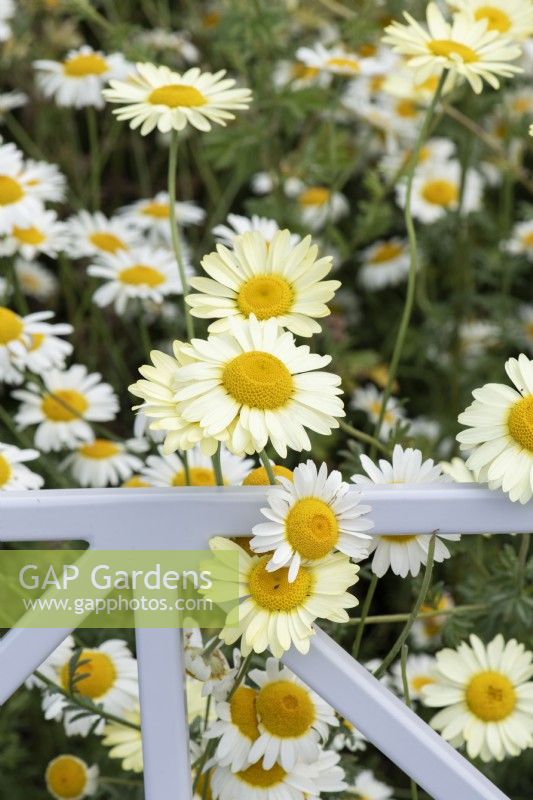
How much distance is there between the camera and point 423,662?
42.8 inches

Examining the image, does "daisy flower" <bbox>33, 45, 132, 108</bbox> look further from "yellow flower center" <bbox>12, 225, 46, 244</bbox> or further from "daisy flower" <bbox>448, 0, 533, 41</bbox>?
"daisy flower" <bbox>448, 0, 533, 41</bbox>

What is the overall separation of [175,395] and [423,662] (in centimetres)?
57

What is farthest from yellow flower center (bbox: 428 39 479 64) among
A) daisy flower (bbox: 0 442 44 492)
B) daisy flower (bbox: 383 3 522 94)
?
daisy flower (bbox: 0 442 44 492)

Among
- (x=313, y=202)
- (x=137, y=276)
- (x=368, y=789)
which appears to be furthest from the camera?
(x=313, y=202)

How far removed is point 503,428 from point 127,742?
18.1 inches

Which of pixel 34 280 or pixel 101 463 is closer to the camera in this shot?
pixel 101 463

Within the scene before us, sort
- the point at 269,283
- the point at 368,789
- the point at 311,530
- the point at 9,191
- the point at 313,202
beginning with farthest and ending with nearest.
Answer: the point at 313,202, the point at 9,191, the point at 368,789, the point at 269,283, the point at 311,530

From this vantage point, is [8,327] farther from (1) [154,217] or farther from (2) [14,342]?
(1) [154,217]

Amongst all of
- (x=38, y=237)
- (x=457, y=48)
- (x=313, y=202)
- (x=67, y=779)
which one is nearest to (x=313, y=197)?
(x=313, y=202)

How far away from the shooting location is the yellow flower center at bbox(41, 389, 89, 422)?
46.0 inches

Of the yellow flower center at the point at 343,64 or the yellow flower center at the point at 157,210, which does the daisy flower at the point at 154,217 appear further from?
the yellow flower center at the point at 343,64

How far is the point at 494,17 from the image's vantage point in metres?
1.06

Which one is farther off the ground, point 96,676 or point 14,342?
point 14,342

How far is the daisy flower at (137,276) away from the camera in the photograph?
1234 mm
